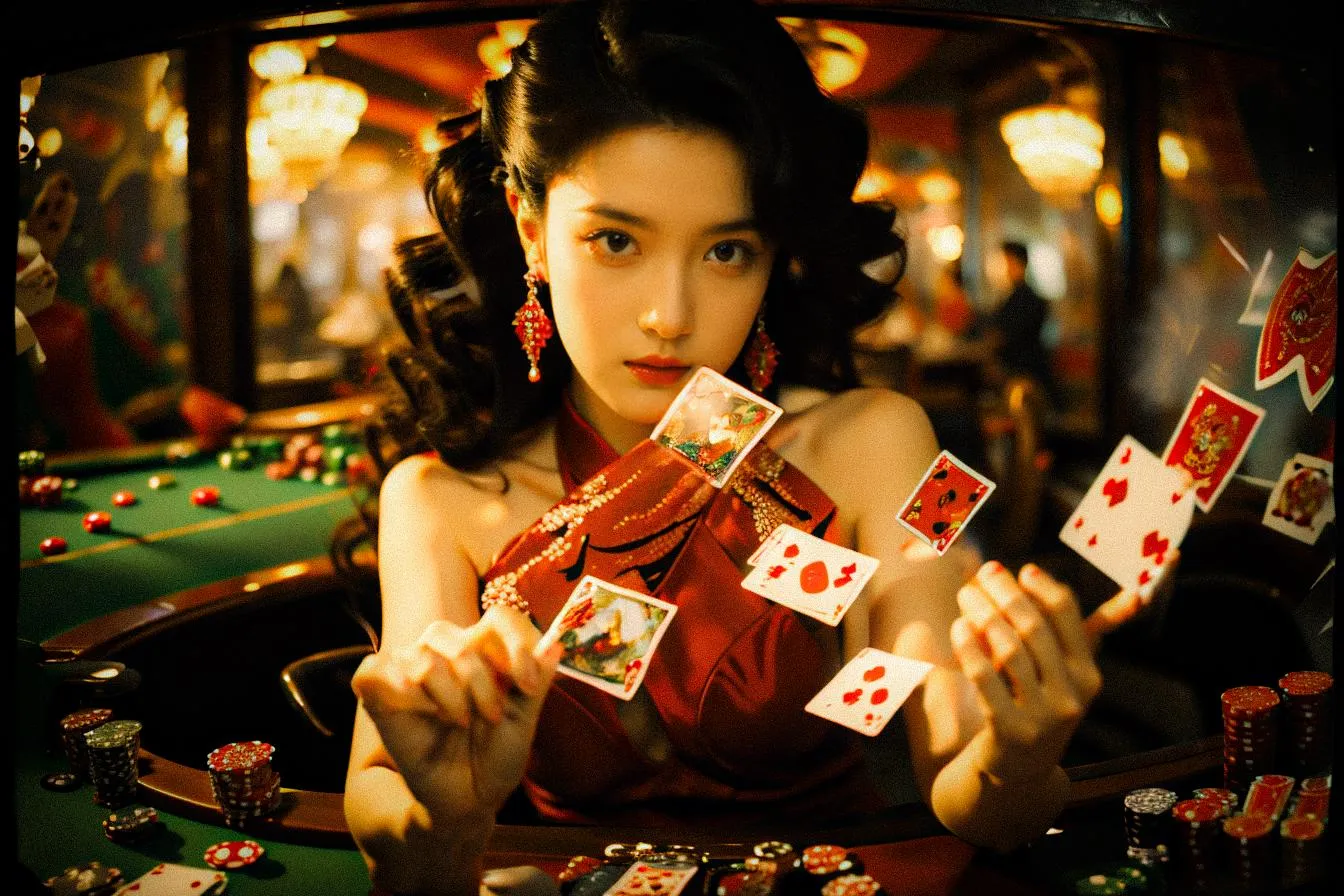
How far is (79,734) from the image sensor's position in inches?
53.7

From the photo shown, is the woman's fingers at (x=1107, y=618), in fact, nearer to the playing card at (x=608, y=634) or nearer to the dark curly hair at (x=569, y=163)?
the playing card at (x=608, y=634)

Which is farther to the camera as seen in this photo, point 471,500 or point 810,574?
point 471,500

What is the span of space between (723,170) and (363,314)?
32.4 ft

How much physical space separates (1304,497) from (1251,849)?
370mm

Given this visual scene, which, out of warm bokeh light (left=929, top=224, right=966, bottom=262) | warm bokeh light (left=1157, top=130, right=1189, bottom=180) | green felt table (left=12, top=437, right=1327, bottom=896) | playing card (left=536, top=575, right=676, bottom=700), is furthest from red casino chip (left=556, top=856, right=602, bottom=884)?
warm bokeh light (left=929, top=224, right=966, bottom=262)

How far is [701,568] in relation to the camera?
4.85ft

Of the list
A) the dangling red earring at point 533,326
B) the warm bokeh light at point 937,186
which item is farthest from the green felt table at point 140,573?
the warm bokeh light at point 937,186

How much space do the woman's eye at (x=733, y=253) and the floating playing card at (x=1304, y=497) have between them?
0.62 meters

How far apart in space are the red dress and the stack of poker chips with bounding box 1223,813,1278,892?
0.47 metres

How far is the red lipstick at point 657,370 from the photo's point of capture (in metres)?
1.27

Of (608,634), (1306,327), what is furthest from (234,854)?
(1306,327)

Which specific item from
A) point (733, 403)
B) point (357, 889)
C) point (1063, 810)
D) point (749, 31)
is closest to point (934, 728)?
point (1063, 810)

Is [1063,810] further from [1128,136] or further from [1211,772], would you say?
[1128,136]

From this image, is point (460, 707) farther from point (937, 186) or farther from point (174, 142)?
point (937, 186)
